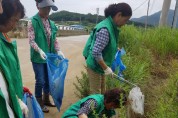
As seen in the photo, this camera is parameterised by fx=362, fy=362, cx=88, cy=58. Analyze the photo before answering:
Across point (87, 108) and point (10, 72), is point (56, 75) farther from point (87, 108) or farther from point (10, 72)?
point (10, 72)

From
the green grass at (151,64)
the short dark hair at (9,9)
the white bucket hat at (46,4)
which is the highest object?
the short dark hair at (9,9)

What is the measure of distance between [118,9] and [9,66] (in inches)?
61.7

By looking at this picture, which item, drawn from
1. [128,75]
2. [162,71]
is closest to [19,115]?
[128,75]

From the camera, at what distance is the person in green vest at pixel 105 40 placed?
11.8 feet

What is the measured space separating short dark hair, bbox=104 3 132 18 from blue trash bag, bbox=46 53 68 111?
100 cm

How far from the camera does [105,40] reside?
360 cm

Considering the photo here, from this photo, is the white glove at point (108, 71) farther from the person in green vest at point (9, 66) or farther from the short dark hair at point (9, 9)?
the short dark hair at point (9, 9)

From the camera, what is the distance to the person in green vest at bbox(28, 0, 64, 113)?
14.0 feet

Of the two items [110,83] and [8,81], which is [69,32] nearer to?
[110,83]

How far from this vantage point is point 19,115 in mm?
2459

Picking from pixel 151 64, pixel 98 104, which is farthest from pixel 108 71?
pixel 151 64

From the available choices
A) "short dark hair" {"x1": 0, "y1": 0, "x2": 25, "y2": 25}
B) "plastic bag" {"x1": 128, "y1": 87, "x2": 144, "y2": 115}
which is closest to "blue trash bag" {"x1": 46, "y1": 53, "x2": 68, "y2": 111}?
"plastic bag" {"x1": 128, "y1": 87, "x2": 144, "y2": 115}

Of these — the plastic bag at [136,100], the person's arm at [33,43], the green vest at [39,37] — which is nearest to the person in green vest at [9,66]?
the plastic bag at [136,100]

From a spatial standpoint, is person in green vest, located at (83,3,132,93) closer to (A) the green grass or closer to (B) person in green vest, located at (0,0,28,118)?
(A) the green grass
